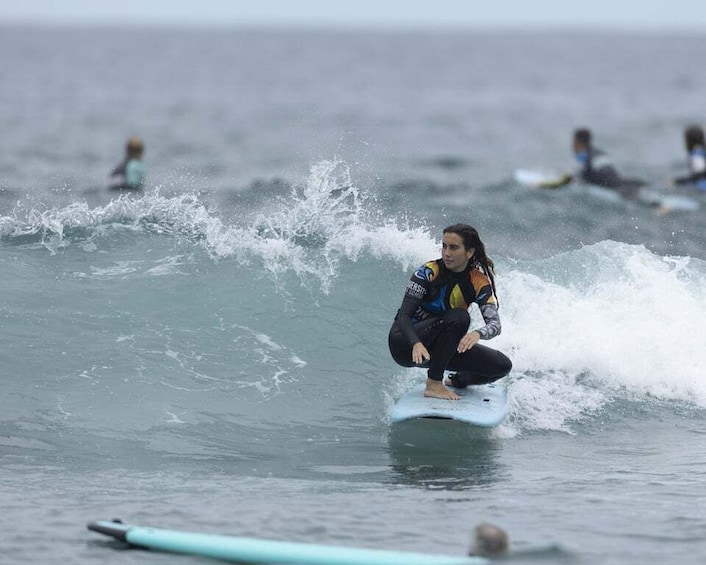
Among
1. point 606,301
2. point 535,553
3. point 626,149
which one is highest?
point 626,149

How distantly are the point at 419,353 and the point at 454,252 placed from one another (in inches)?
30.6

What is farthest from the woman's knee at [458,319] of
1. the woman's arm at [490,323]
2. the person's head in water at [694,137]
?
the person's head in water at [694,137]

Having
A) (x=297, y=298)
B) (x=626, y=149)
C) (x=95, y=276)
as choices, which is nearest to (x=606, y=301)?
(x=297, y=298)

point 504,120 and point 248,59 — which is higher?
point 248,59

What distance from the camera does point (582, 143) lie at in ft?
63.2

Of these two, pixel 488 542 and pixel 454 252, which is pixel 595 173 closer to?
pixel 454 252

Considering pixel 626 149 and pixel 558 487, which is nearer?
pixel 558 487

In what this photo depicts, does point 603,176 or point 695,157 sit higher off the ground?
point 695,157

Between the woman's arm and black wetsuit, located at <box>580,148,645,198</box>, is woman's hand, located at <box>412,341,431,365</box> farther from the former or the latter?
black wetsuit, located at <box>580,148,645,198</box>

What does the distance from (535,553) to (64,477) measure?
3.48m

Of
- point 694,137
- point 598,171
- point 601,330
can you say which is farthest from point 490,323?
point 598,171

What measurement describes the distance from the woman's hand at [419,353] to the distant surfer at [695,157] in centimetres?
1258

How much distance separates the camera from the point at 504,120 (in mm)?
44344

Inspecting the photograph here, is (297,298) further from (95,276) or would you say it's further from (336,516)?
(336,516)
